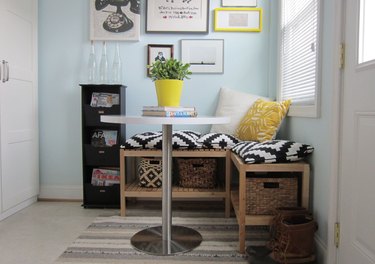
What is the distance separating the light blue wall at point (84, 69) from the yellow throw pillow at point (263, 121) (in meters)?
0.47

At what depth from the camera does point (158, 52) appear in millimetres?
2887

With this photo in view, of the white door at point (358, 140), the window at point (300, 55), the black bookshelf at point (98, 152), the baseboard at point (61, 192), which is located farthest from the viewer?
the baseboard at point (61, 192)

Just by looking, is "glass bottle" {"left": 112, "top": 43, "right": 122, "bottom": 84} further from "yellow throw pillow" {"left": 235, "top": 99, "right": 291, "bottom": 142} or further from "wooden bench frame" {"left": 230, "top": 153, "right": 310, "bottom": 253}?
"wooden bench frame" {"left": 230, "top": 153, "right": 310, "bottom": 253}

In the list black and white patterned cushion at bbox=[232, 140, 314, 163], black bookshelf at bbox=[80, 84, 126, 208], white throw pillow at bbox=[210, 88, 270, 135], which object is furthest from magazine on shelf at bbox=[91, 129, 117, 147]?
black and white patterned cushion at bbox=[232, 140, 314, 163]

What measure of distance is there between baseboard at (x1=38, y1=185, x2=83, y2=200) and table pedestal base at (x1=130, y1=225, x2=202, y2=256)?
1094mm

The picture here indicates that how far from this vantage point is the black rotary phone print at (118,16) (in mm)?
2857

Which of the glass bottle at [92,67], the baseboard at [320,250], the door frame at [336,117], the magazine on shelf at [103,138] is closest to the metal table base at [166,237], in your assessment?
the baseboard at [320,250]

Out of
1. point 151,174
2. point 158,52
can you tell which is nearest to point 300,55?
point 158,52

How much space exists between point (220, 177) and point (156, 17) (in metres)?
1.53

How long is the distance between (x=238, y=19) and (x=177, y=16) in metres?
0.54

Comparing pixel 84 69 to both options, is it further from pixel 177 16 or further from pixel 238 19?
pixel 238 19

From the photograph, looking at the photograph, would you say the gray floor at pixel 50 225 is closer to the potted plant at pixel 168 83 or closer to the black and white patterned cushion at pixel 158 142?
the black and white patterned cushion at pixel 158 142

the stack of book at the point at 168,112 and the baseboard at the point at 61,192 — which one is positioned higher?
the stack of book at the point at 168,112

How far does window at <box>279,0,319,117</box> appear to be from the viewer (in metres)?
1.96
